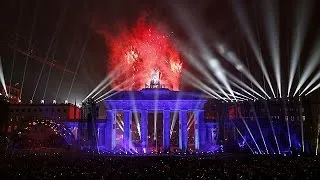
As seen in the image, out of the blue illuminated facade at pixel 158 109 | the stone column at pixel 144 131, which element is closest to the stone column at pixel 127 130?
the blue illuminated facade at pixel 158 109

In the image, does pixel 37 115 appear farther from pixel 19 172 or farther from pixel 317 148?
pixel 19 172

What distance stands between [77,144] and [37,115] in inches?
1668

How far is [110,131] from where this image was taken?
275 ft

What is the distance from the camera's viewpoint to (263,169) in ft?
78.3

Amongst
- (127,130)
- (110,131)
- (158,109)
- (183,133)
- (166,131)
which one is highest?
(158,109)

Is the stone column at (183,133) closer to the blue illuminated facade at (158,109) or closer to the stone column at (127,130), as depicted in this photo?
the blue illuminated facade at (158,109)

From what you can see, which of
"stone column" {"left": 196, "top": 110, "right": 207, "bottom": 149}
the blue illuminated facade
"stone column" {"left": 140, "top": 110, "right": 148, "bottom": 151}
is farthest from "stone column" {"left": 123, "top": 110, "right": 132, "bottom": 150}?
"stone column" {"left": 196, "top": 110, "right": 207, "bottom": 149}

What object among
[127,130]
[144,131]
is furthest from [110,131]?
[144,131]

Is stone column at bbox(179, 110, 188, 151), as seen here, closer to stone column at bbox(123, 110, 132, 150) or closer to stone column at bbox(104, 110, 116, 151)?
stone column at bbox(123, 110, 132, 150)

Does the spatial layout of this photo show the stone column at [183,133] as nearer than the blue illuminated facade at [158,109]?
Yes

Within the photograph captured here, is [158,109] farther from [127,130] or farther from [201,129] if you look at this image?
[201,129]

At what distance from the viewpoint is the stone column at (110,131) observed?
270 ft

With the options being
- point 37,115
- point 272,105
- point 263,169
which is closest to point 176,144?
point 272,105

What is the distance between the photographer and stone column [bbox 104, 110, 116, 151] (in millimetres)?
82312
